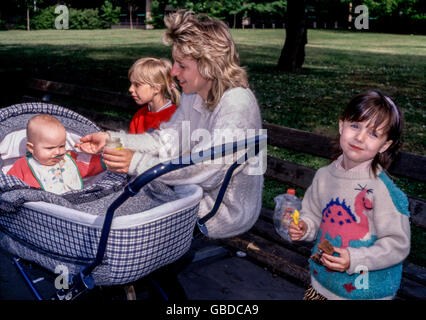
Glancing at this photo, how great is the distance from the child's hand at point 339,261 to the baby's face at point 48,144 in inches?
74.5

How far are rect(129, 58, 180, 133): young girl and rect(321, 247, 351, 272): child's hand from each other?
89.2 inches

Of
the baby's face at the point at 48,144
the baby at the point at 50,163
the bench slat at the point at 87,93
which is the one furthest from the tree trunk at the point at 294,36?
the baby's face at the point at 48,144

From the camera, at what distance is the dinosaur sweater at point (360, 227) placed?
2.16 meters

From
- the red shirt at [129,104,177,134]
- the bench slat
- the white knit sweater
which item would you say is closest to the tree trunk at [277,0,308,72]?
the bench slat

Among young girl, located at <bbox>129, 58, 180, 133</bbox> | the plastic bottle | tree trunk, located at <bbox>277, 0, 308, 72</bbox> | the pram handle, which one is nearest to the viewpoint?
the pram handle

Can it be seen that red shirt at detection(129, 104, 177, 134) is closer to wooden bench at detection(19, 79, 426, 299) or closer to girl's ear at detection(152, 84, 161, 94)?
girl's ear at detection(152, 84, 161, 94)

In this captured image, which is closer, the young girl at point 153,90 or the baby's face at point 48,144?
the baby's face at point 48,144

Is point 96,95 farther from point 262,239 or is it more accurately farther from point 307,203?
point 307,203

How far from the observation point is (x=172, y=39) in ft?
9.60

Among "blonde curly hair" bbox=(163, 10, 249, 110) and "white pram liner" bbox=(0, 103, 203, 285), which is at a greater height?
"blonde curly hair" bbox=(163, 10, 249, 110)

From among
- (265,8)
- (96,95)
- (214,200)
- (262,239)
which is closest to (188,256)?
(262,239)

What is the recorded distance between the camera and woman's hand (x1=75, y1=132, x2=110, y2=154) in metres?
3.14

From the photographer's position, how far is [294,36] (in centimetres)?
1523

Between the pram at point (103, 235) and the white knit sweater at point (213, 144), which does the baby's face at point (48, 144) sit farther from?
the pram at point (103, 235)
